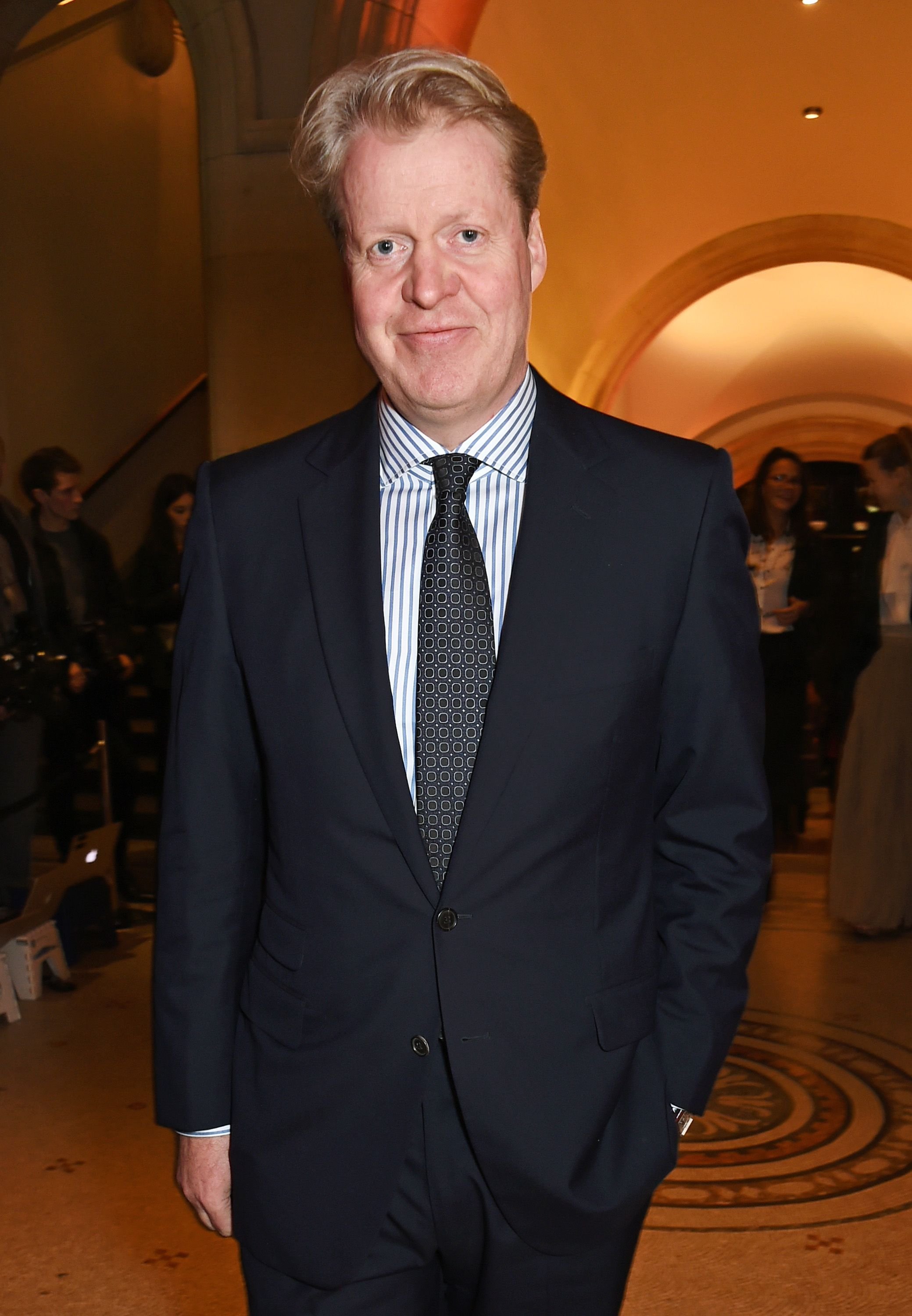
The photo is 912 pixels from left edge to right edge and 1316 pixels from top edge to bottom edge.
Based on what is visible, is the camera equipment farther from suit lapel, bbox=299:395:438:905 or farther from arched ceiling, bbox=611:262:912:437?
arched ceiling, bbox=611:262:912:437

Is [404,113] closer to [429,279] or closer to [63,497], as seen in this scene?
[429,279]

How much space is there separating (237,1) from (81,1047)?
3535mm

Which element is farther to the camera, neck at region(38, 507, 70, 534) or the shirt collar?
neck at region(38, 507, 70, 534)

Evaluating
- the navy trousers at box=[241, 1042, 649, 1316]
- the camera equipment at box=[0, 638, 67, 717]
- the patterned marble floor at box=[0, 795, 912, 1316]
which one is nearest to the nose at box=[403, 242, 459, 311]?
the navy trousers at box=[241, 1042, 649, 1316]

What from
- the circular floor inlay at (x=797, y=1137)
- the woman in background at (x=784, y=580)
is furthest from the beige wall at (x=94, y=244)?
the circular floor inlay at (x=797, y=1137)

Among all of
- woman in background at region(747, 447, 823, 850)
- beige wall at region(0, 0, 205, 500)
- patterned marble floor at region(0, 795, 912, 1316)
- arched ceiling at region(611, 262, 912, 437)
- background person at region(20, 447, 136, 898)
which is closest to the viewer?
patterned marble floor at region(0, 795, 912, 1316)

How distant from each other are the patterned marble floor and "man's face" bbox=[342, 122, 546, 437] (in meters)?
2.27

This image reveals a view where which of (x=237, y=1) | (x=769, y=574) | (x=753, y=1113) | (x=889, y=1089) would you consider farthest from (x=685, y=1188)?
(x=237, y=1)

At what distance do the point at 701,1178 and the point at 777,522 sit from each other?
138 inches

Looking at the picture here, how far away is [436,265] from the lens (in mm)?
1545

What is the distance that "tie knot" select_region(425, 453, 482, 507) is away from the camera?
1638mm

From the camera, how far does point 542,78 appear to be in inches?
371

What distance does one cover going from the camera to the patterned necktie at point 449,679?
1.56 m

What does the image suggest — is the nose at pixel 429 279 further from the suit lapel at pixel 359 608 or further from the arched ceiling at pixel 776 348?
the arched ceiling at pixel 776 348
